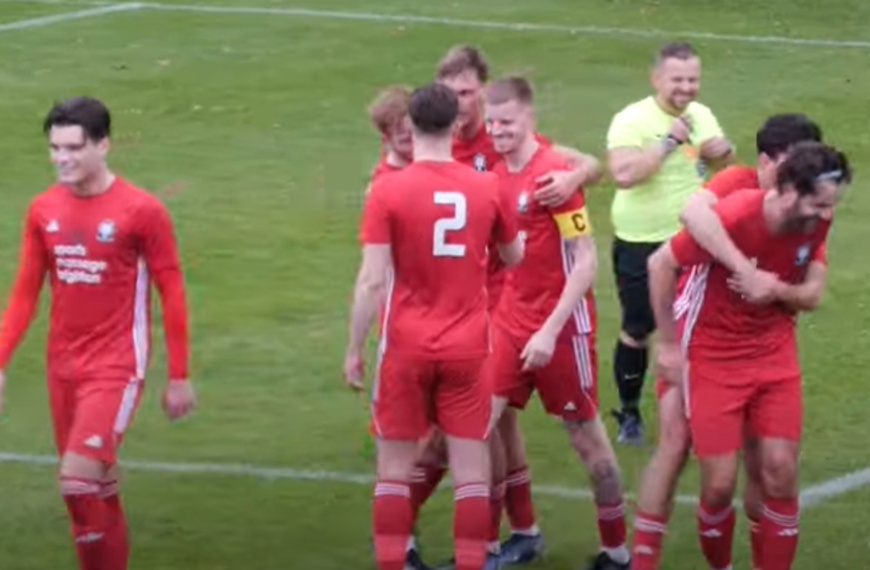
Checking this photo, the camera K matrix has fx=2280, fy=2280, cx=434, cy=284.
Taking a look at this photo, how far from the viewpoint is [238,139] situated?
797 inches

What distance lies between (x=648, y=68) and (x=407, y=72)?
96.3 inches

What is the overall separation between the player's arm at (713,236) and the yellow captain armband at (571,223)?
0.82 meters

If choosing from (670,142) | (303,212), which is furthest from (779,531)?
(303,212)

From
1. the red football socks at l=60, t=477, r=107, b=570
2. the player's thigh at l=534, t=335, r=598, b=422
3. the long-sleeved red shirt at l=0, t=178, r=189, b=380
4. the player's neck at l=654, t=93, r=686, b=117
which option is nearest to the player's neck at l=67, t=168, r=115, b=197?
the long-sleeved red shirt at l=0, t=178, r=189, b=380

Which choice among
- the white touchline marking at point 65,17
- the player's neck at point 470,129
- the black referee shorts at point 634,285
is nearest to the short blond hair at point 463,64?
the player's neck at point 470,129

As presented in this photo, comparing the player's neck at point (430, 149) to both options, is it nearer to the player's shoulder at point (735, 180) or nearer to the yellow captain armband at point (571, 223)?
the yellow captain armband at point (571, 223)

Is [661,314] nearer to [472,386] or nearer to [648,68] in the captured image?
[472,386]

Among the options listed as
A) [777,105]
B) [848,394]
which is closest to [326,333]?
[848,394]

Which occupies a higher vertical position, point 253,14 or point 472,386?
point 472,386

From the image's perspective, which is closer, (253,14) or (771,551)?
A: (771,551)

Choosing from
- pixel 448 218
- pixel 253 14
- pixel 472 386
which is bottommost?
pixel 253 14

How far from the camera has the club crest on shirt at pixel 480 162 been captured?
1029cm

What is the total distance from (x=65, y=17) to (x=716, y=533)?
18199 millimetres

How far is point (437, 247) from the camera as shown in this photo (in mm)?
9203
